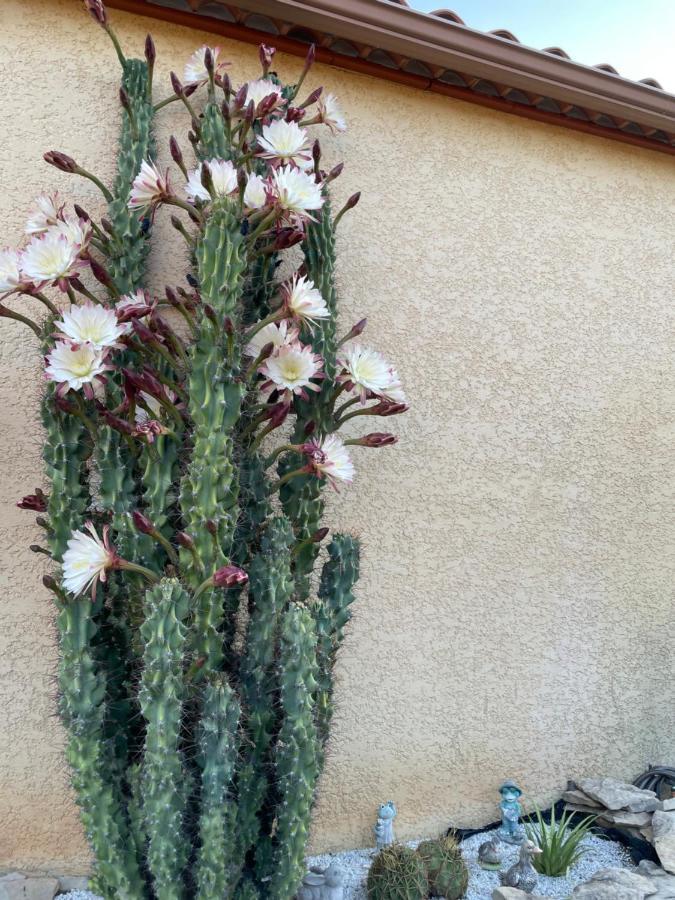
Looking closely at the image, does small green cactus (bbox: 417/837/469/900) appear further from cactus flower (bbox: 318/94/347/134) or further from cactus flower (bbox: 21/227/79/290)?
cactus flower (bbox: 318/94/347/134)

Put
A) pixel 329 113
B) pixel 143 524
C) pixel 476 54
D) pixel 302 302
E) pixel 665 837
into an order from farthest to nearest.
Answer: pixel 476 54 → pixel 665 837 → pixel 329 113 → pixel 302 302 → pixel 143 524

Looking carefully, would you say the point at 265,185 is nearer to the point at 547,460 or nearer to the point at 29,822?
the point at 547,460

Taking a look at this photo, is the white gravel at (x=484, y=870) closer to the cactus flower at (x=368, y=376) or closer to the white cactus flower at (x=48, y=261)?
the cactus flower at (x=368, y=376)

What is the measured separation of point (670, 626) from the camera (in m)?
5.32

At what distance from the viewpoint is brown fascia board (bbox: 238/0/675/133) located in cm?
416

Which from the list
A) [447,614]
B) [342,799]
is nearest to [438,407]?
[447,614]

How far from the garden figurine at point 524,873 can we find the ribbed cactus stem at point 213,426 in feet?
7.23

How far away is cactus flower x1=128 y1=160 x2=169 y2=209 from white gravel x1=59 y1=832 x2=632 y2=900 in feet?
11.3

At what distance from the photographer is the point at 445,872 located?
3678 mm

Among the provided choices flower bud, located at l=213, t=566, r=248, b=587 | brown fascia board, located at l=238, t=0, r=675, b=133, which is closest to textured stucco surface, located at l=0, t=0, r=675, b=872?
brown fascia board, located at l=238, t=0, r=675, b=133

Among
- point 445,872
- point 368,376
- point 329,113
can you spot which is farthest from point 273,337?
point 445,872

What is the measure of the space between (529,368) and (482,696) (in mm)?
2272

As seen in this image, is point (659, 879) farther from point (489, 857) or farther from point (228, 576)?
point (228, 576)

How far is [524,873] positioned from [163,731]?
2.42 meters
